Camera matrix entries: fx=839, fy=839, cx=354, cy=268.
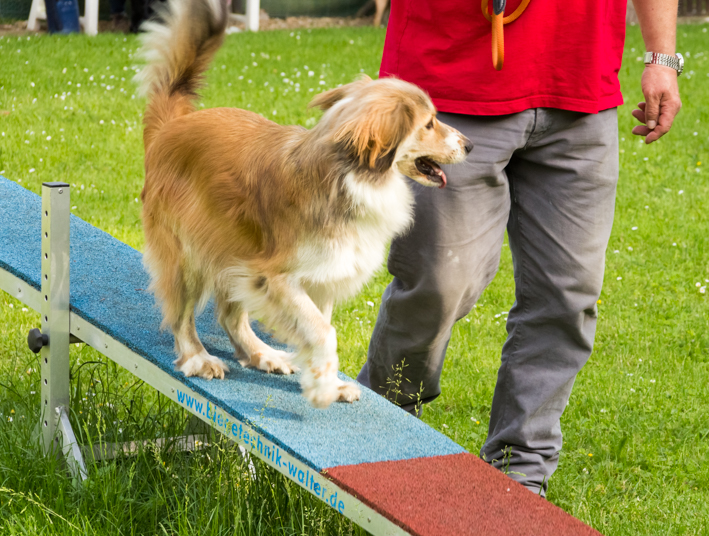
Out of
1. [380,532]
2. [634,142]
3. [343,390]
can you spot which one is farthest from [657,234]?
[380,532]

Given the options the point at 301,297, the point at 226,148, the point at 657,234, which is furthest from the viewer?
the point at 657,234

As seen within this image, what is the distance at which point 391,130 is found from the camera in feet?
8.92

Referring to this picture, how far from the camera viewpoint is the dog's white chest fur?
2750 mm

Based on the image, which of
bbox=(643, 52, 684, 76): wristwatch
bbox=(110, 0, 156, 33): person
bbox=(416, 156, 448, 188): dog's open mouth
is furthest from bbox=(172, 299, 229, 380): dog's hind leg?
bbox=(110, 0, 156, 33): person

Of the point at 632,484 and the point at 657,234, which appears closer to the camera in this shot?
the point at 632,484

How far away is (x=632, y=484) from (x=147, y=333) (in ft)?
7.19

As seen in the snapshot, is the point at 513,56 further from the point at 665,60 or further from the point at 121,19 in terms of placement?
the point at 121,19

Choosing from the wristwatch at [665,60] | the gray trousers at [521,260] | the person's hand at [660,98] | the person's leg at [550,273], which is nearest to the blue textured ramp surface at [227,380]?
the gray trousers at [521,260]

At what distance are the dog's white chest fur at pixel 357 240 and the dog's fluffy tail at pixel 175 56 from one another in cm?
102

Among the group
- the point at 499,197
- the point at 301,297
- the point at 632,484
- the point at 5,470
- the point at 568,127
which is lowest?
Result: the point at 632,484

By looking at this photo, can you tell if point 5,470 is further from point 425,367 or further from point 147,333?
point 425,367

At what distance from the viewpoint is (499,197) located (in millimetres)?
3189

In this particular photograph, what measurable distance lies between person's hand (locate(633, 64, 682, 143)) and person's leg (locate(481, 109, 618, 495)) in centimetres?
14

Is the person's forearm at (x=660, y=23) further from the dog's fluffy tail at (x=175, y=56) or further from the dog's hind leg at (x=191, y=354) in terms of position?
the dog's hind leg at (x=191, y=354)
